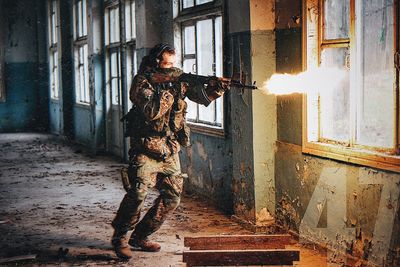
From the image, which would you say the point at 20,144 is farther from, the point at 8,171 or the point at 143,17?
the point at 143,17

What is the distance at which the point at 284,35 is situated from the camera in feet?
19.3

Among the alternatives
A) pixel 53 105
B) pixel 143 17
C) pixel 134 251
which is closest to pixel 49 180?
pixel 143 17

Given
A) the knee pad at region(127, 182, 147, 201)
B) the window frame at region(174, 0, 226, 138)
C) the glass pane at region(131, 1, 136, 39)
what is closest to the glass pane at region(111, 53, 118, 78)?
the glass pane at region(131, 1, 136, 39)

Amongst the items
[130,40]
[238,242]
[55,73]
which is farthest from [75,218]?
[55,73]

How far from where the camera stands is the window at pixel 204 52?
7473 mm

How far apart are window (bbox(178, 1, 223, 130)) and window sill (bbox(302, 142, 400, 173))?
7.08 ft

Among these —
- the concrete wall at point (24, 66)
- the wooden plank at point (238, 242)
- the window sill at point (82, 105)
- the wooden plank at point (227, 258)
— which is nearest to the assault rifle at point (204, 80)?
the wooden plank at point (238, 242)

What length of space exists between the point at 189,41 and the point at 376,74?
417cm

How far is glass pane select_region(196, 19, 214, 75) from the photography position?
25.2ft

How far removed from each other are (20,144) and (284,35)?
11149 mm

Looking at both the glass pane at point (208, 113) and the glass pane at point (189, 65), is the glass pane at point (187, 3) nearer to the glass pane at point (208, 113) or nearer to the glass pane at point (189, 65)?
the glass pane at point (189, 65)

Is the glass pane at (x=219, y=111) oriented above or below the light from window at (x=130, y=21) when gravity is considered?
below

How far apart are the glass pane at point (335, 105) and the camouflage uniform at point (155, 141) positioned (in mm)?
1175

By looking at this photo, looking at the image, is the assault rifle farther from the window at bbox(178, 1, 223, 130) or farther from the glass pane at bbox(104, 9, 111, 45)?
the glass pane at bbox(104, 9, 111, 45)
